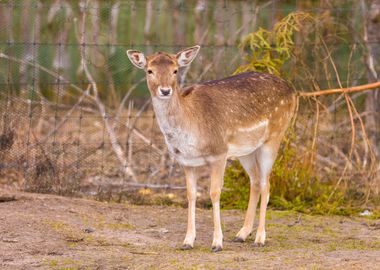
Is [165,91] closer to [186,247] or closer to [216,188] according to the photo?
[216,188]

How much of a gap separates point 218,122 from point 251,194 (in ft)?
3.26

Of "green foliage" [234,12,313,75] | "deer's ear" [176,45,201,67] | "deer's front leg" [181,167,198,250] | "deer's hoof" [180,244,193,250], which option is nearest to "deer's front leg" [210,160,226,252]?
"deer's front leg" [181,167,198,250]

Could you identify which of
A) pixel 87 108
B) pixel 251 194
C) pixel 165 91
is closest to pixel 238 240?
pixel 251 194

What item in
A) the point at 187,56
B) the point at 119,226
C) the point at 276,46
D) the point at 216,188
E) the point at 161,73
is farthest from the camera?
the point at 276,46

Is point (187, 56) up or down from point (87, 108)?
up

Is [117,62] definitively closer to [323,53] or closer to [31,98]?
[31,98]

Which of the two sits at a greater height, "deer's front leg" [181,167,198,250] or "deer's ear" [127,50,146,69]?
"deer's ear" [127,50,146,69]

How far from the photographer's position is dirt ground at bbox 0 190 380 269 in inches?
316

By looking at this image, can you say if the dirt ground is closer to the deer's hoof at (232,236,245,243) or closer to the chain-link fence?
the deer's hoof at (232,236,245,243)

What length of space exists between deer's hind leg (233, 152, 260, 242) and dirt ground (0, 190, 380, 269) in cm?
12

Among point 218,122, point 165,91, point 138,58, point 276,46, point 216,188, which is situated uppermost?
point 276,46

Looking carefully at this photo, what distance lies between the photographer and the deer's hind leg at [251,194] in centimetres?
962

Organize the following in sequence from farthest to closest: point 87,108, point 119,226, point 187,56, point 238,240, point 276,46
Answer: point 87,108
point 276,46
point 119,226
point 238,240
point 187,56

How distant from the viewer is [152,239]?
934 centimetres
